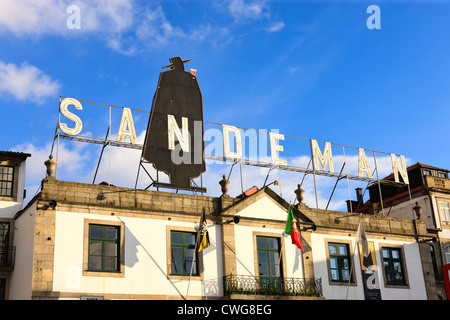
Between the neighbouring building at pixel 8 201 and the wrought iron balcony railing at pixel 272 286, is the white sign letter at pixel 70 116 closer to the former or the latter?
the neighbouring building at pixel 8 201

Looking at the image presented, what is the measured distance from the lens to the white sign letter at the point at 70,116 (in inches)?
1124

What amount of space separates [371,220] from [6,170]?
20.7 m

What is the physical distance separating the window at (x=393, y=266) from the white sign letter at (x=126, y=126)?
1609cm

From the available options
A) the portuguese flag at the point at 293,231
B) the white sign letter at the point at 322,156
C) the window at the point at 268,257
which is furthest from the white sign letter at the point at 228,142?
the portuguese flag at the point at 293,231

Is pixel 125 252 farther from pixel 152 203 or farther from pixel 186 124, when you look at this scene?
pixel 186 124

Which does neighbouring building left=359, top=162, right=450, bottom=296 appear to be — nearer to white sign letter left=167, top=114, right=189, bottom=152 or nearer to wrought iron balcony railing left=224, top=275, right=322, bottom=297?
wrought iron balcony railing left=224, top=275, right=322, bottom=297

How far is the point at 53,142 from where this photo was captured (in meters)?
28.2

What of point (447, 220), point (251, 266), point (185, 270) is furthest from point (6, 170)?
point (447, 220)

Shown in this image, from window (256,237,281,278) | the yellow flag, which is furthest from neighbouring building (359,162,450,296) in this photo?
the yellow flag

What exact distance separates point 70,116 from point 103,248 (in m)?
7.32

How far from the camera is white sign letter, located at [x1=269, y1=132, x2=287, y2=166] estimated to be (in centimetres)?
3375

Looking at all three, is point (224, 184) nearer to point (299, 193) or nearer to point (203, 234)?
point (203, 234)

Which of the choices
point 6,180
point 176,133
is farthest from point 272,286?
point 6,180

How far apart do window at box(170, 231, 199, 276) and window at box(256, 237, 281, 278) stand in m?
3.55
